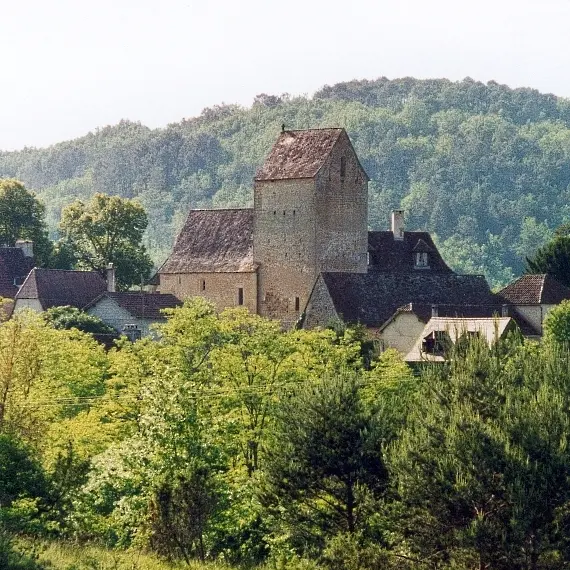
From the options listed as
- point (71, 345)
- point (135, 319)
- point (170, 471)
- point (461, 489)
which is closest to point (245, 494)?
point (170, 471)

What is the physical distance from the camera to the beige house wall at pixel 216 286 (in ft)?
312

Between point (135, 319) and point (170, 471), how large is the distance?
45.9m

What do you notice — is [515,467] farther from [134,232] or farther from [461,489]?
[134,232]

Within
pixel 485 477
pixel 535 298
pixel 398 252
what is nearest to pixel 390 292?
pixel 535 298

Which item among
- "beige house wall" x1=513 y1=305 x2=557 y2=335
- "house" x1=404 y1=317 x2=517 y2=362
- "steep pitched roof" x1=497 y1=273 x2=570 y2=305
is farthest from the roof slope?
"house" x1=404 y1=317 x2=517 y2=362

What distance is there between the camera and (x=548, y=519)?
1663 inches

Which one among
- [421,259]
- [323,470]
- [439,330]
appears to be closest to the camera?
[323,470]

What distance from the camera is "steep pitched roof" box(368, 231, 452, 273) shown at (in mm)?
97000

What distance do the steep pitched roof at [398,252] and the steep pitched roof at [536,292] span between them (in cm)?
787

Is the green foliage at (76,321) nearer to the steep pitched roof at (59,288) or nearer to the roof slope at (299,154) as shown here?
the steep pitched roof at (59,288)

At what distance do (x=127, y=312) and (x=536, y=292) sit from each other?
772 inches

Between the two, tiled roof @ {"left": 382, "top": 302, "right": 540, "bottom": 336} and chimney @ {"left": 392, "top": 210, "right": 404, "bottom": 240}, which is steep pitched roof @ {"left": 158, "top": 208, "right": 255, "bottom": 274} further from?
tiled roof @ {"left": 382, "top": 302, "right": 540, "bottom": 336}

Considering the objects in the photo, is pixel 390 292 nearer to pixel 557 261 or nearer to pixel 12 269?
pixel 557 261

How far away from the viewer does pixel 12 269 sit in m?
103
